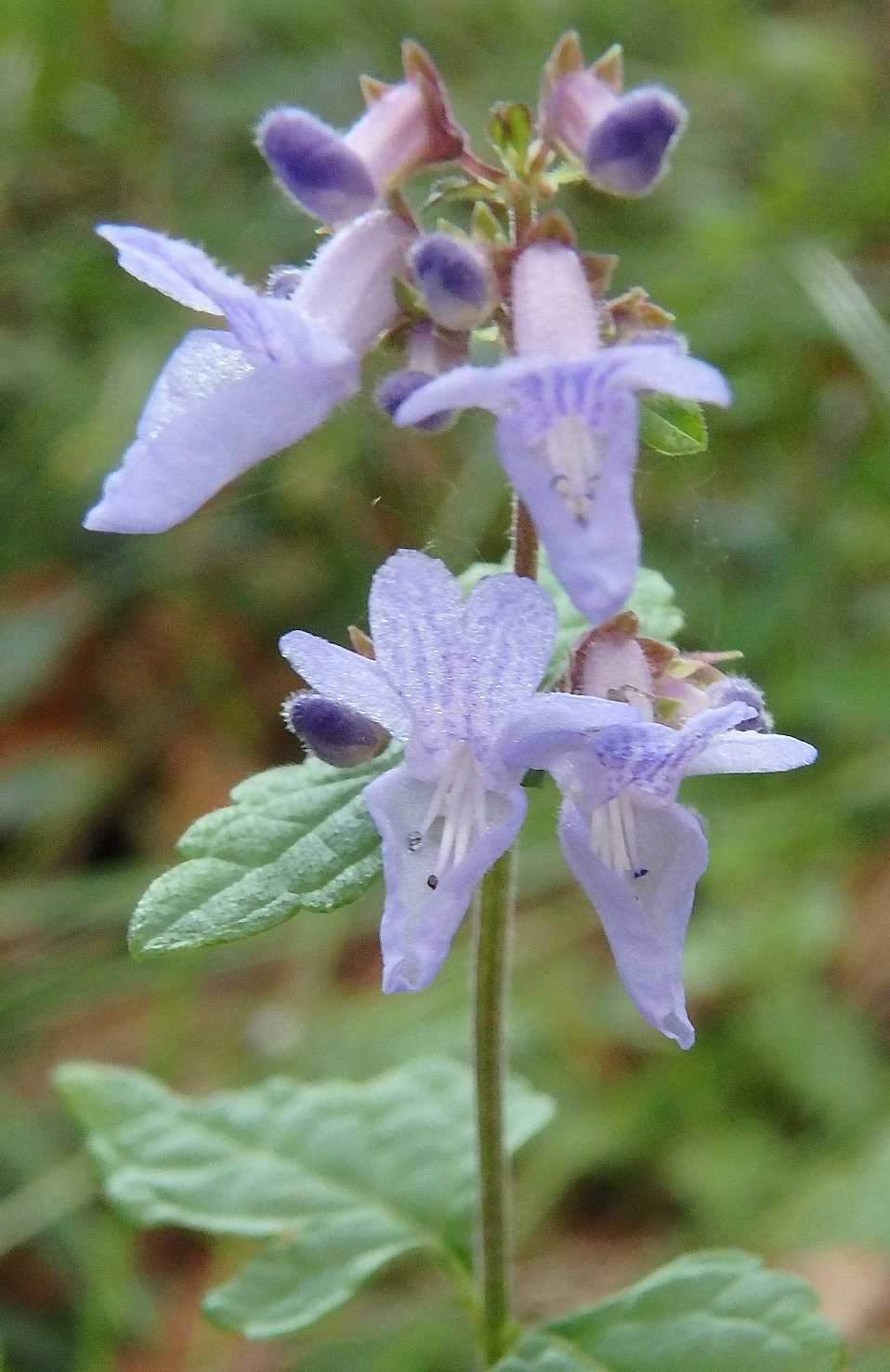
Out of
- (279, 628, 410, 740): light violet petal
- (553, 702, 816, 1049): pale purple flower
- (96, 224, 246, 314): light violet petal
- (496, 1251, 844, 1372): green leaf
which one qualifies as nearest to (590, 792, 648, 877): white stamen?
(553, 702, 816, 1049): pale purple flower

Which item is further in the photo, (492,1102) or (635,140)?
(492,1102)

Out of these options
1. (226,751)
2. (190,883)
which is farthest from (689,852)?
(226,751)

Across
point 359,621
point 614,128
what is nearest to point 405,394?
point 614,128

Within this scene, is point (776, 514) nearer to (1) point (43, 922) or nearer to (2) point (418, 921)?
(1) point (43, 922)

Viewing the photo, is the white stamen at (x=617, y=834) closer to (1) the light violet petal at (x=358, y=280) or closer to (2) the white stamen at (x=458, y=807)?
(2) the white stamen at (x=458, y=807)

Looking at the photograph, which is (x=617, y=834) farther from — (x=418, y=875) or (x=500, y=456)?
(x=500, y=456)

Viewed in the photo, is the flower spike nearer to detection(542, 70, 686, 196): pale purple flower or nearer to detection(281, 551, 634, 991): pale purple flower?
detection(542, 70, 686, 196): pale purple flower

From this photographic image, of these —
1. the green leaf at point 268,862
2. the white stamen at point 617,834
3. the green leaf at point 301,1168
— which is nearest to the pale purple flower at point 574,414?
the white stamen at point 617,834
